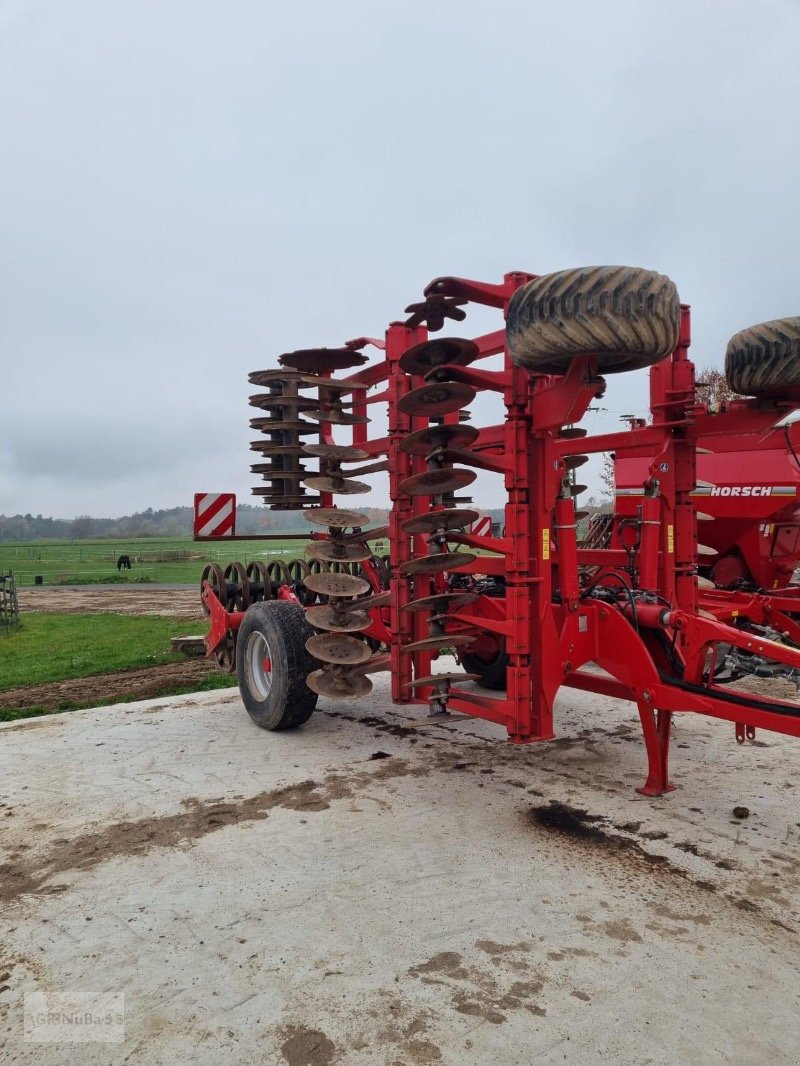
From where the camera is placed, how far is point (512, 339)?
3670 mm

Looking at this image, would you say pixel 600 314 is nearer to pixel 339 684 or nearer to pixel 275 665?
pixel 339 684

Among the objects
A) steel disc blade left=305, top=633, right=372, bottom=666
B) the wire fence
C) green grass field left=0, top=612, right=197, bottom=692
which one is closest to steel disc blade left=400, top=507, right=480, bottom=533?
steel disc blade left=305, top=633, right=372, bottom=666

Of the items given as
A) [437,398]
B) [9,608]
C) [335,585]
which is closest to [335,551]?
[335,585]

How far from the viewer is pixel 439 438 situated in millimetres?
4219

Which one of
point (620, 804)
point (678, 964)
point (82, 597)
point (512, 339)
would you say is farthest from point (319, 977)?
point (82, 597)

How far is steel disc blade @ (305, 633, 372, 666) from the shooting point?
16.6ft

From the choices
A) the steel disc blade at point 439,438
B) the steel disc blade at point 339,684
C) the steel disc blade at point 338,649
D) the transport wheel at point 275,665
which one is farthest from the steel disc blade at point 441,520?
the transport wheel at point 275,665

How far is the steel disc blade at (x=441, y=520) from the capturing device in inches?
166

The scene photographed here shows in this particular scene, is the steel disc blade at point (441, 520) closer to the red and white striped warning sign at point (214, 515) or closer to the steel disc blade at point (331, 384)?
the steel disc blade at point (331, 384)

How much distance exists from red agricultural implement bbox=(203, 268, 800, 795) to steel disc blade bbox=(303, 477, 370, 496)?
0.02m

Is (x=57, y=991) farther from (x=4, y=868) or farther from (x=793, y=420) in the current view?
(x=793, y=420)

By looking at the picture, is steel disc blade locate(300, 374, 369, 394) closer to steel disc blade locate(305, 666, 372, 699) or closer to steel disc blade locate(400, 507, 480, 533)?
steel disc blade locate(400, 507, 480, 533)

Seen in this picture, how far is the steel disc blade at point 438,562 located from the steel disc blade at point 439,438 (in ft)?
1.89

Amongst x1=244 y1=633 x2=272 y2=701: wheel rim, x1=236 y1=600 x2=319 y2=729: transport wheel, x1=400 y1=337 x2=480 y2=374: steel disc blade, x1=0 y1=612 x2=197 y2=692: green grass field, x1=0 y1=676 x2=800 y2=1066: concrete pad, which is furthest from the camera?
x1=0 y1=612 x2=197 y2=692: green grass field
